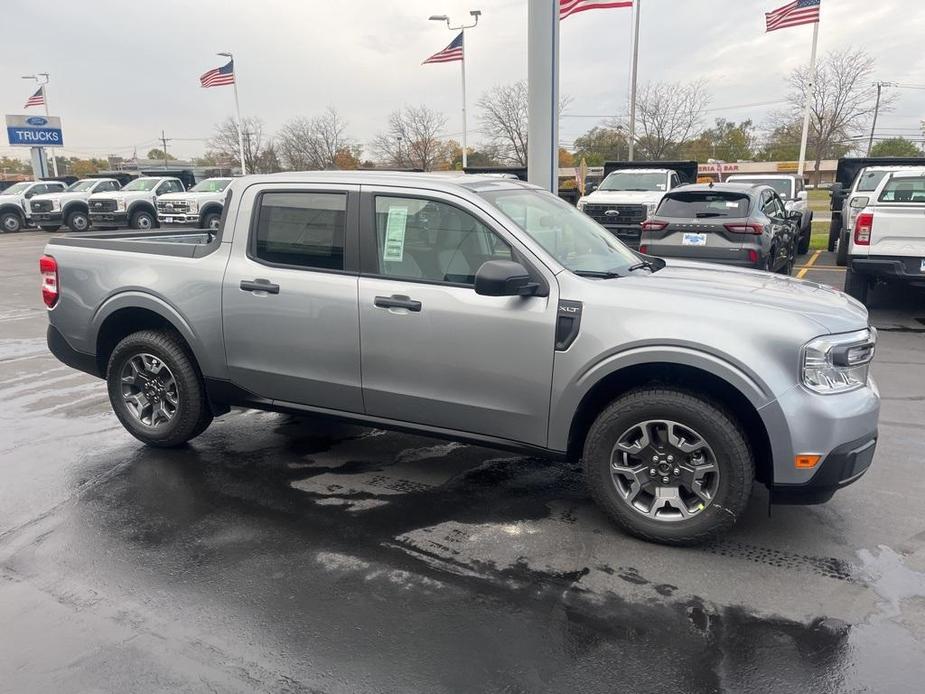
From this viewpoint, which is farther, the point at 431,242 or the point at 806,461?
the point at 431,242

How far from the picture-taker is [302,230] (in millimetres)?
4469

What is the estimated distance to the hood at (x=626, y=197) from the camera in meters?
16.1

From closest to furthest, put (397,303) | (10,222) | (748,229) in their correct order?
(397,303) < (748,229) < (10,222)

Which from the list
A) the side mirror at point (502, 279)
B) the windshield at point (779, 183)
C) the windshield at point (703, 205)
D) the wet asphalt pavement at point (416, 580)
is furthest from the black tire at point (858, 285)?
the windshield at point (779, 183)

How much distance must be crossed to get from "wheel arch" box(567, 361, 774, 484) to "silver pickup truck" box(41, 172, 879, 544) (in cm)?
1

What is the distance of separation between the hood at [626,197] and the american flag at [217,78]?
21.5 meters

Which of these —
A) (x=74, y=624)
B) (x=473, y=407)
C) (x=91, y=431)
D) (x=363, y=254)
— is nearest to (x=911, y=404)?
(x=473, y=407)

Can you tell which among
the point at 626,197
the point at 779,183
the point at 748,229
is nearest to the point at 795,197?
the point at 779,183

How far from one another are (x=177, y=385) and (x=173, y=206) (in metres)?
19.9

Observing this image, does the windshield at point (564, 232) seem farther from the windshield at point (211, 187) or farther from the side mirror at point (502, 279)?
the windshield at point (211, 187)

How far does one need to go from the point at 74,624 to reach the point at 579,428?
2.59 meters

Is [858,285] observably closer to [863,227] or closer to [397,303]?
[863,227]

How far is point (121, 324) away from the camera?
16.9 ft

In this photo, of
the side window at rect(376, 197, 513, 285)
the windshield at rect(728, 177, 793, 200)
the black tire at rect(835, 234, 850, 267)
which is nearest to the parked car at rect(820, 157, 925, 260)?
the black tire at rect(835, 234, 850, 267)
